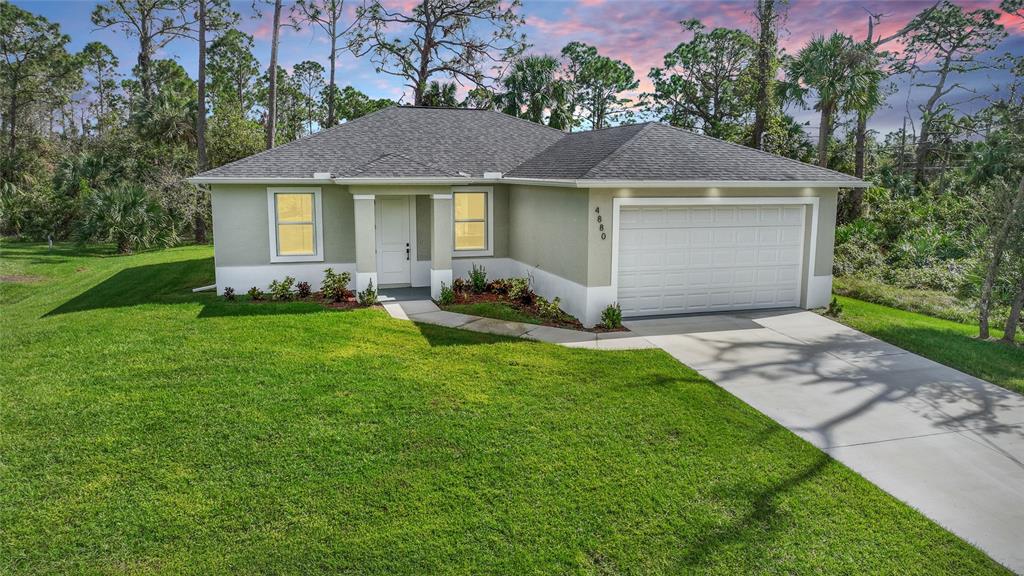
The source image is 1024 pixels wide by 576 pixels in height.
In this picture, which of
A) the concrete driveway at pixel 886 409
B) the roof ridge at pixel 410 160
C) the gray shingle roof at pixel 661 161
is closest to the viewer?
the concrete driveway at pixel 886 409

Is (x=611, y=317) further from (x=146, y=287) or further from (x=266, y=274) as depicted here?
(x=146, y=287)

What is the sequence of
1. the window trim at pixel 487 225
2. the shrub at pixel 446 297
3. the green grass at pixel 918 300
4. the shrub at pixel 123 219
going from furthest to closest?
the shrub at pixel 123 219 < the window trim at pixel 487 225 < the green grass at pixel 918 300 < the shrub at pixel 446 297

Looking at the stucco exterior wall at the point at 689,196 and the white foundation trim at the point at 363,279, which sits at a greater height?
the stucco exterior wall at the point at 689,196

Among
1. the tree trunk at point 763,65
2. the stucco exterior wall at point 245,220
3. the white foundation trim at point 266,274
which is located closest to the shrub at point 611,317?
the white foundation trim at point 266,274

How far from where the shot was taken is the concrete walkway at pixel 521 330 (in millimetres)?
10406

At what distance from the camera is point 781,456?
20.9ft

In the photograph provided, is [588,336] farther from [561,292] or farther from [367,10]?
[367,10]

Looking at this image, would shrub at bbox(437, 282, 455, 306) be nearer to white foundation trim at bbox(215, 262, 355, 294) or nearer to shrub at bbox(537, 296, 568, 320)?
shrub at bbox(537, 296, 568, 320)

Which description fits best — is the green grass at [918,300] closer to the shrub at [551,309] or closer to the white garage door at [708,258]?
the white garage door at [708,258]

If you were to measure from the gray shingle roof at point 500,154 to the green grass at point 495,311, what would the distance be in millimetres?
2804

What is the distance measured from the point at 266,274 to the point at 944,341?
44.7 feet

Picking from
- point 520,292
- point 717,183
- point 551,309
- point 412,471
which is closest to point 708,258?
point 717,183

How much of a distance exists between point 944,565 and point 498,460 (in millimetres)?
3765

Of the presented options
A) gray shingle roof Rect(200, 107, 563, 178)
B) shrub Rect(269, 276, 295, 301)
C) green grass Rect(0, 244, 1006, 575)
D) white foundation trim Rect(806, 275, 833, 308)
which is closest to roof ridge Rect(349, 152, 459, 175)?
gray shingle roof Rect(200, 107, 563, 178)
